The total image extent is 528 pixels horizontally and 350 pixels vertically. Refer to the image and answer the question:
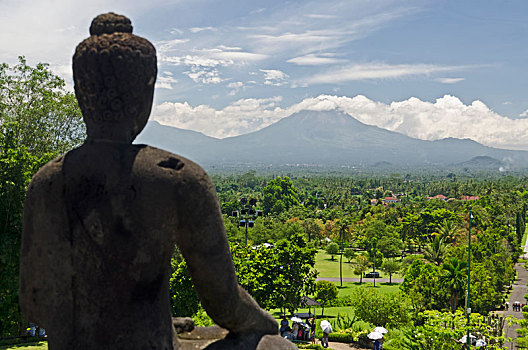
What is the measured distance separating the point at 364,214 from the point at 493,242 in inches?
1520

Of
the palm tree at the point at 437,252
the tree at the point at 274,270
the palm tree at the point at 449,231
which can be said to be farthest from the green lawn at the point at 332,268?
the tree at the point at 274,270

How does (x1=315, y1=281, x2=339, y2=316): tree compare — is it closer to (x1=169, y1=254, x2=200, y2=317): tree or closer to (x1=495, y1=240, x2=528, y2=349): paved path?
(x1=495, y1=240, x2=528, y2=349): paved path

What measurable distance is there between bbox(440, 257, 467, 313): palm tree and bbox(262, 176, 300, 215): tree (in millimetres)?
64482

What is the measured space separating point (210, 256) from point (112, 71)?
1.73 meters

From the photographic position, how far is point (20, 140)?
82.6ft

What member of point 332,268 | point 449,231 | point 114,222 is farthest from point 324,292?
point 114,222

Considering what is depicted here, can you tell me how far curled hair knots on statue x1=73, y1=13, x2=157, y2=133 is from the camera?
12.4 ft

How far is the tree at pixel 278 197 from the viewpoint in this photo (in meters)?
97.9

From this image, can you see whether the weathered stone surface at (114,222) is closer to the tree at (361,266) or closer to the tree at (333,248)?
the tree at (361,266)

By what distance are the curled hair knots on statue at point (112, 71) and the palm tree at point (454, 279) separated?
3208 centimetres

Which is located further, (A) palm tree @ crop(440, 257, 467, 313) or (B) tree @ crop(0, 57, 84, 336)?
(A) palm tree @ crop(440, 257, 467, 313)

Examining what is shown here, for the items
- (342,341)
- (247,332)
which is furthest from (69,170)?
(342,341)

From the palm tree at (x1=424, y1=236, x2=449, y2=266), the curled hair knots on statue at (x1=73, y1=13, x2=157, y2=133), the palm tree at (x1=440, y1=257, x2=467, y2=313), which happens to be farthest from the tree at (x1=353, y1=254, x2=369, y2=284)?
the curled hair knots on statue at (x1=73, y1=13, x2=157, y2=133)

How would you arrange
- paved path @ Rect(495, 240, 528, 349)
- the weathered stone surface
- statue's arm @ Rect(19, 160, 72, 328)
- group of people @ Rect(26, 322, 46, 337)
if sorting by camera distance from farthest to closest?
paved path @ Rect(495, 240, 528, 349) → group of people @ Rect(26, 322, 46, 337) → statue's arm @ Rect(19, 160, 72, 328) → the weathered stone surface
